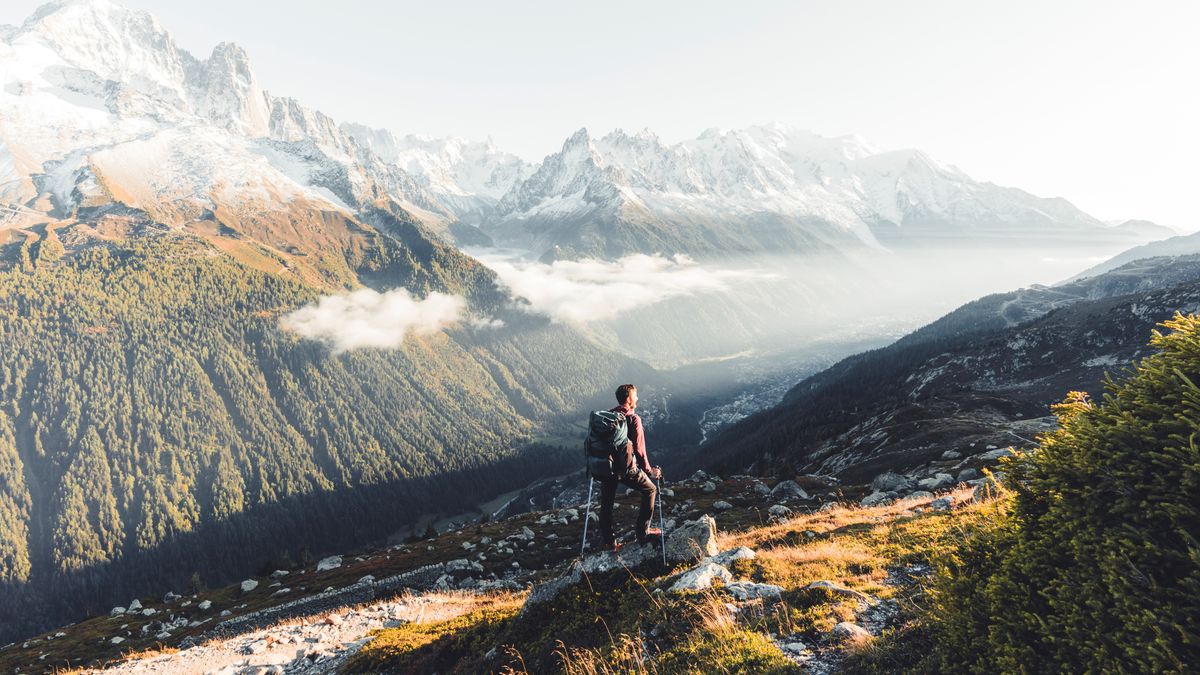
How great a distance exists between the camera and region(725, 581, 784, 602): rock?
10422 mm

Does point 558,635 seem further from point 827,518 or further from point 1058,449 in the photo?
point 827,518

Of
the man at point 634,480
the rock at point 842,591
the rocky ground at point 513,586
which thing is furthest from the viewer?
the man at point 634,480

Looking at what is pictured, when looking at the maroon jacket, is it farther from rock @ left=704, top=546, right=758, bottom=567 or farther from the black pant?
rock @ left=704, top=546, right=758, bottom=567

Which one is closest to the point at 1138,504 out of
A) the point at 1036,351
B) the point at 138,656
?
the point at 138,656

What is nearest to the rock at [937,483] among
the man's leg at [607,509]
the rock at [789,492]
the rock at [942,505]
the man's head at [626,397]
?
the rock at [789,492]

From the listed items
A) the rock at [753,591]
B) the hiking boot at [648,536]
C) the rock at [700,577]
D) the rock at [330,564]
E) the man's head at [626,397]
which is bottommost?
the rock at [330,564]

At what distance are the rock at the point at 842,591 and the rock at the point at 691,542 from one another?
8.74 ft

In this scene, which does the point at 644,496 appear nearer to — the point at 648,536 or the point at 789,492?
the point at 648,536

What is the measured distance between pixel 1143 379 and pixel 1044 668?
3450 millimetres

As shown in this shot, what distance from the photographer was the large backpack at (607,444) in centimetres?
1220

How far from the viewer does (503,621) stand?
13641 millimetres

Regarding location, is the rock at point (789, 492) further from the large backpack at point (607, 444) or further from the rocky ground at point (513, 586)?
the large backpack at point (607, 444)

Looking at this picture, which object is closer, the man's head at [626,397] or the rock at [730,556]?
the rock at [730,556]

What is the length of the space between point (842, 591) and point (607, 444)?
19.4 ft
